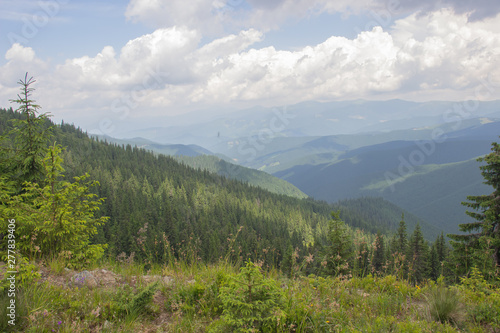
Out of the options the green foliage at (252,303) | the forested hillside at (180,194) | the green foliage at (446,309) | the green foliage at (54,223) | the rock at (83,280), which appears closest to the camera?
the green foliage at (252,303)

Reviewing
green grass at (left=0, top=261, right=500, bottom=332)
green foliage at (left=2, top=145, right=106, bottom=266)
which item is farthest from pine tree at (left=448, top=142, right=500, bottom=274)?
green foliage at (left=2, top=145, right=106, bottom=266)

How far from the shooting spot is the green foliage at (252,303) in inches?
170

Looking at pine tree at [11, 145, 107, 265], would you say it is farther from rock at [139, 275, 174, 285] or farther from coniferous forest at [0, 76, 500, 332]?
rock at [139, 275, 174, 285]

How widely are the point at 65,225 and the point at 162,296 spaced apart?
15.6 ft

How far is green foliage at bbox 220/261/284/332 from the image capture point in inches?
170

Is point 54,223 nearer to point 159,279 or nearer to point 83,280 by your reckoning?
point 83,280

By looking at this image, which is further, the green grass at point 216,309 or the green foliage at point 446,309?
the green foliage at point 446,309

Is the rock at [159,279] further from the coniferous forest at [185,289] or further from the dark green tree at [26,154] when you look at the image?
the dark green tree at [26,154]

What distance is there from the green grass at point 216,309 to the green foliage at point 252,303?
97 millimetres

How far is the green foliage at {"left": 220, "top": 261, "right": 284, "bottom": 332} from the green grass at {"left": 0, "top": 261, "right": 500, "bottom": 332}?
10 centimetres

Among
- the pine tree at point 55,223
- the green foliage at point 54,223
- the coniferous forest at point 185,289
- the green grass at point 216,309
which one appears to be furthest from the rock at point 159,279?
the pine tree at point 55,223

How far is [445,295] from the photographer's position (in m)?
5.51

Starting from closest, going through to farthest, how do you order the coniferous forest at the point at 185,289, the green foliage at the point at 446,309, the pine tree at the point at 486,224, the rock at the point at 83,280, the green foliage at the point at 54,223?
the coniferous forest at the point at 185,289
the green foliage at the point at 446,309
the rock at the point at 83,280
the green foliage at the point at 54,223
the pine tree at the point at 486,224

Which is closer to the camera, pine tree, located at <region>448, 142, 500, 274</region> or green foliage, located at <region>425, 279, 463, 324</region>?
green foliage, located at <region>425, 279, 463, 324</region>
